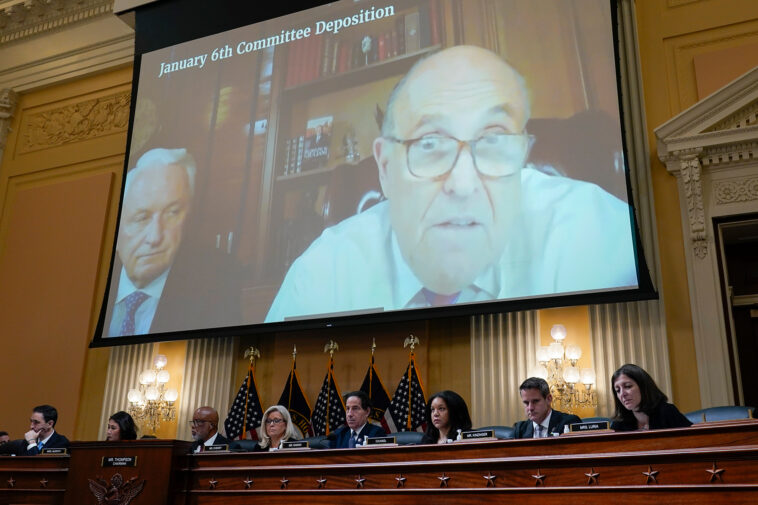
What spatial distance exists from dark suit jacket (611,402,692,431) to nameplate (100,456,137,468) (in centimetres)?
269

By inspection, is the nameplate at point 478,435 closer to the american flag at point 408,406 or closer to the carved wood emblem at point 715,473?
the carved wood emblem at point 715,473

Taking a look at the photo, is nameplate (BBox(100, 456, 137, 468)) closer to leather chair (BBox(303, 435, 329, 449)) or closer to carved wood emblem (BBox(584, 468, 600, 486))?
leather chair (BBox(303, 435, 329, 449))

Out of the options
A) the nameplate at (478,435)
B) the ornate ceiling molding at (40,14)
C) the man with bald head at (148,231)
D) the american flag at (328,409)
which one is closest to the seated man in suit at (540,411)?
the nameplate at (478,435)

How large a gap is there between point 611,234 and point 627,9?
234 centimetres

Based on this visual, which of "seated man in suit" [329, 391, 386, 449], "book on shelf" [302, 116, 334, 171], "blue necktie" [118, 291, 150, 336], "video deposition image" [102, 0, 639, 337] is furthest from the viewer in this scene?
"blue necktie" [118, 291, 150, 336]

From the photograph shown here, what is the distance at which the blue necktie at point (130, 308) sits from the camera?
7.62 m

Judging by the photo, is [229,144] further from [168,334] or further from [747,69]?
[747,69]

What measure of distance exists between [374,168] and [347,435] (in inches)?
99.3

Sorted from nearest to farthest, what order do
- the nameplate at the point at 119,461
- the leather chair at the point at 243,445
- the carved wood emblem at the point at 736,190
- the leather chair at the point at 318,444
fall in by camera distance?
the nameplate at the point at 119,461 < the leather chair at the point at 318,444 < the leather chair at the point at 243,445 < the carved wood emblem at the point at 736,190

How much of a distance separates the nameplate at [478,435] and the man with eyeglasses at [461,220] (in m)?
2.16

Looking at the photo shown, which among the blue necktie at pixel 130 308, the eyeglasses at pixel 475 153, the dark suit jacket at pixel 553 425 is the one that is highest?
the eyeglasses at pixel 475 153

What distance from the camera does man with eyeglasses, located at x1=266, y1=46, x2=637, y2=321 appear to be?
596 cm

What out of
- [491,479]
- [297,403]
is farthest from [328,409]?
[491,479]

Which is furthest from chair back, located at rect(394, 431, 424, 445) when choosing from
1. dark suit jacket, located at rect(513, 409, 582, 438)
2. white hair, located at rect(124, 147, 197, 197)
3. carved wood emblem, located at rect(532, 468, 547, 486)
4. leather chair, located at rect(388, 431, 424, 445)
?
white hair, located at rect(124, 147, 197, 197)
